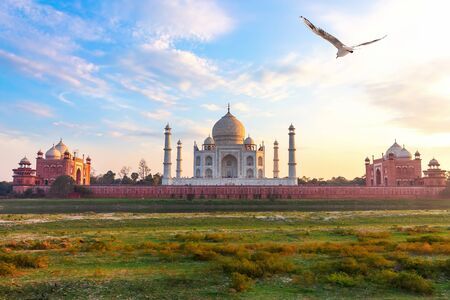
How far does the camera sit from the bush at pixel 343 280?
27.2 ft

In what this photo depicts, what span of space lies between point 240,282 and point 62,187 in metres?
39.1

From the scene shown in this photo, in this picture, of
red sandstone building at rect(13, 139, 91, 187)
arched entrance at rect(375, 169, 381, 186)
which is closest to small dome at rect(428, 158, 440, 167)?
arched entrance at rect(375, 169, 381, 186)

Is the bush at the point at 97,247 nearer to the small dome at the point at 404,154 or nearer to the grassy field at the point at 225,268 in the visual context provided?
the grassy field at the point at 225,268

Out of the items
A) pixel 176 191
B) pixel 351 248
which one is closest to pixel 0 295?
pixel 351 248

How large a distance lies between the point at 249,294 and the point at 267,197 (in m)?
36.3

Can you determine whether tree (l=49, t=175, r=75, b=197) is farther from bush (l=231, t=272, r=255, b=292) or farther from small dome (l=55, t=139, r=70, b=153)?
bush (l=231, t=272, r=255, b=292)

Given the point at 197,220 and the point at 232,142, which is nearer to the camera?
the point at 197,220

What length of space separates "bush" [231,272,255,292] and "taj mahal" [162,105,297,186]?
4316 cm

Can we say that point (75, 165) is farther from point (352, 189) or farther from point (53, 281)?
point (53, 281)

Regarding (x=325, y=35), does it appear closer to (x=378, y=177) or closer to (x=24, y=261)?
(x=24, y=261)

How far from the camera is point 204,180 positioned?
50281 millimetres

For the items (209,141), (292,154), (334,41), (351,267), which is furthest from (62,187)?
(334,41)

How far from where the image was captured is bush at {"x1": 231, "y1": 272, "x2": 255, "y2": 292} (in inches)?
311

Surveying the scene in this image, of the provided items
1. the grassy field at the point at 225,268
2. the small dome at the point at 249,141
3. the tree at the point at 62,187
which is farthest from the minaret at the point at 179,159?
the grassy field at the point at 225,268
